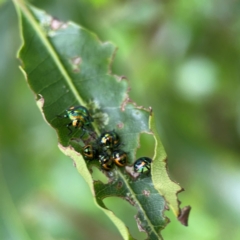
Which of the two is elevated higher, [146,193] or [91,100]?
[91,100]

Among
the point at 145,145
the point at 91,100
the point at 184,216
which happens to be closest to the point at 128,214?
the point at 145,145

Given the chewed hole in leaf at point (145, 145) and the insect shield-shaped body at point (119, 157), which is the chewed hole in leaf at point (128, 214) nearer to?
the chewed hole in leaf at point (145, 145)

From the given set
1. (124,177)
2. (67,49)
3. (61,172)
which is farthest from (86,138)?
(61,172)

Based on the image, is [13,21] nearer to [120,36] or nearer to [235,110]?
[120,36]

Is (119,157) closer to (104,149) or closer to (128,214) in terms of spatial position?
(104,149)

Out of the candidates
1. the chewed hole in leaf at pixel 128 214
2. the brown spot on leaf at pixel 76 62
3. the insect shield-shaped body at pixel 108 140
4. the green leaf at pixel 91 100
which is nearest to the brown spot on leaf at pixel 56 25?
the green leaf at pixel 91 100

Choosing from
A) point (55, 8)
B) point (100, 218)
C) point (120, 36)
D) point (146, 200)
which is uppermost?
point (120, 36)
